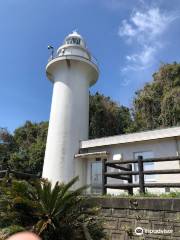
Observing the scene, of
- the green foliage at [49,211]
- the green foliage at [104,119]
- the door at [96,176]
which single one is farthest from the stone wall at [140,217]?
the green foliage at [104,119]

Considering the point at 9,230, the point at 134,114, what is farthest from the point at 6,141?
the point at 9,230

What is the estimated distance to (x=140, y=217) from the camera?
5660 mm

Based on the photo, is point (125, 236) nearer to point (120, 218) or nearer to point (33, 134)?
point (120, 218)

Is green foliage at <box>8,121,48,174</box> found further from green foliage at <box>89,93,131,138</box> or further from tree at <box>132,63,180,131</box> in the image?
tree at <box>132,63,180,131</box>

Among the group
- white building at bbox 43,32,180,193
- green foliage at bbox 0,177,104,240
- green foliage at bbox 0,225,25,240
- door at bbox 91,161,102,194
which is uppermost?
white building at bbox 43,32,180,193

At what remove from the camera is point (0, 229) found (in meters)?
5.68

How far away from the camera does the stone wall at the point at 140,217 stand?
17.3 ft

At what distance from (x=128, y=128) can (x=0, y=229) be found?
1866 centimetres

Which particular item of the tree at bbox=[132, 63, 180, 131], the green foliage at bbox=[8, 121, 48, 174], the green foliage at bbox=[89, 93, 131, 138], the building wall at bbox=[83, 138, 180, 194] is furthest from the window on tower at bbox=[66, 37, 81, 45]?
the green foliage at bbox=[8, 121, 48, 174]

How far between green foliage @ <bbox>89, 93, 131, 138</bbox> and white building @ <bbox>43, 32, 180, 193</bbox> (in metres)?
Answer: 7.05

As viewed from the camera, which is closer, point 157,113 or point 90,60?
point 90,60

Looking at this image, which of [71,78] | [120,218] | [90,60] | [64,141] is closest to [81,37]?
[90,60]

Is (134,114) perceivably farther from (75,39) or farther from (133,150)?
(133,150)

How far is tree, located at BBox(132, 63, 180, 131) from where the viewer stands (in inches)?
813
